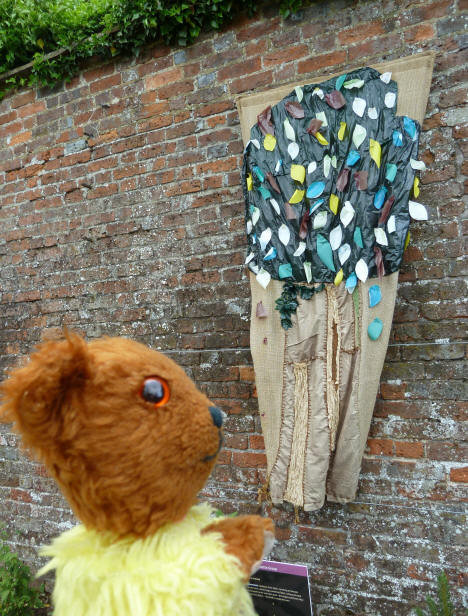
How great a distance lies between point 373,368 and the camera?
1.89 m

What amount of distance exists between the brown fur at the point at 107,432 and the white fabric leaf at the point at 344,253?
3.45 ft

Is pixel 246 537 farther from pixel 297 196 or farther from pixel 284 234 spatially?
pixel 297 196

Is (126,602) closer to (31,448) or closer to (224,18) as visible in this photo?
(31,448)

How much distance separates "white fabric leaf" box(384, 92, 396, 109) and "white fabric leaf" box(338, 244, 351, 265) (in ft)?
1.90

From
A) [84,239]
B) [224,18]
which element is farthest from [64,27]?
[84,239]

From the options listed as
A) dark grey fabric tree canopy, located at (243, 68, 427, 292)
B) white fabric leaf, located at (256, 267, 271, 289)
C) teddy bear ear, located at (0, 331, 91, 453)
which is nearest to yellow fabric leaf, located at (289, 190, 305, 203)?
dark grey fabric tree canopy, located at (243, 68, 427, 292)

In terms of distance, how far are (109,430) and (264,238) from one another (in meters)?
1.24

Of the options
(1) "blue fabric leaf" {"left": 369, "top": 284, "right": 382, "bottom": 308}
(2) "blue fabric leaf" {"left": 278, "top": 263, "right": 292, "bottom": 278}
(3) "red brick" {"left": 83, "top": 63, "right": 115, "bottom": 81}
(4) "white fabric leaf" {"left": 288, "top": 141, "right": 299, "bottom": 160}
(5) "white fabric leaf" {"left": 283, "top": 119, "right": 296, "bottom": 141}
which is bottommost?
(1) "blue fabric leaf" {"left": 369, "top": 284, "right": 382, "bottom": 308}

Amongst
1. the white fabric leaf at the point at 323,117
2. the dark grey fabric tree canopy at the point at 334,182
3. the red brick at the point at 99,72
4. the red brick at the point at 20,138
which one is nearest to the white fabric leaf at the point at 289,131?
the dark grey fabric tree canopy at the point at 334,182

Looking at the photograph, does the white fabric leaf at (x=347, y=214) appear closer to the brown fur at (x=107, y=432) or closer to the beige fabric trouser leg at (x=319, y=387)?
the beige fabric trouser leg at (x=319, y=387)

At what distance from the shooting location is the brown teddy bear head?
3.28 ft

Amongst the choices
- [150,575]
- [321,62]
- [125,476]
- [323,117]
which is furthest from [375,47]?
[150,575]

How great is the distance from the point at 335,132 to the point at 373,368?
996 mm

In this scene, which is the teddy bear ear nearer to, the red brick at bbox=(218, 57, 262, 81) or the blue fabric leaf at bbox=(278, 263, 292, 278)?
the blue fabric leaf at bbox=(278, 263, 292, 278)
